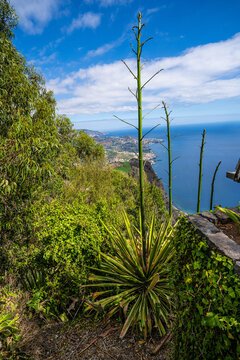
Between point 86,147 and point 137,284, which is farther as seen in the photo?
point 86,147

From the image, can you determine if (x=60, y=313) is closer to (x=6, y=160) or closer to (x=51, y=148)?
(x=6, y=160)

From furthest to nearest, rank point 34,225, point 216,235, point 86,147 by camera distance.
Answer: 1. point 86,147
2. point 34,225
3. point 216,235

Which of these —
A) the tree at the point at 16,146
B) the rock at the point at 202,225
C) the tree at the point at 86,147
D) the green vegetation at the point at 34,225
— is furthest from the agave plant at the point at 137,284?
the tree at the point at 86,147

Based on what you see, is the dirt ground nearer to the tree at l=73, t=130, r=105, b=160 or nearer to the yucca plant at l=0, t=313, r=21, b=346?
the yucca plant at l=0, t=313, r=21, b=346

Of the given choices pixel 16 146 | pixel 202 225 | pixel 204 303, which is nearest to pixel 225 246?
pixel 202 225

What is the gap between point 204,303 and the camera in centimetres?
161

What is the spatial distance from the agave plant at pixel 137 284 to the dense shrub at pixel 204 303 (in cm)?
70

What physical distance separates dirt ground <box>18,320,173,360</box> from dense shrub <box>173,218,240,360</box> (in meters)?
0.79

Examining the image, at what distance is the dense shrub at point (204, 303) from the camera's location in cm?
138

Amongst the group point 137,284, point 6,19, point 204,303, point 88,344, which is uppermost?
point 6,19

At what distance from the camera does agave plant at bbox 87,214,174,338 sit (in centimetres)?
277

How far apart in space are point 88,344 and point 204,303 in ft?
6.71

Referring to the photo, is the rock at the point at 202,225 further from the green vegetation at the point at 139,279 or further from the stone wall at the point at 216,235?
the green vegetation at the point at 139,279

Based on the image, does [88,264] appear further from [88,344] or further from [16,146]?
Answer: [16,146]
